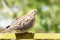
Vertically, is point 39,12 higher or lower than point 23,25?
higher

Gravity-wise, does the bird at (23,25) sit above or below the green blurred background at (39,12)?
below

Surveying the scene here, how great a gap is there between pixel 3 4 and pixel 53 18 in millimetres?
460

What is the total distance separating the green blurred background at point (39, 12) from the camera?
55.7 inches

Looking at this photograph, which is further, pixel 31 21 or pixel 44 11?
pixel 44 11

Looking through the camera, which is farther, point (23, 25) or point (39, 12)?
point (39, 12)

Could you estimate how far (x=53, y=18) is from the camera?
1441mm

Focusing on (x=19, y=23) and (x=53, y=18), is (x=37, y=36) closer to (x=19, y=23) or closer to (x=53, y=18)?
(x=19, y=23)

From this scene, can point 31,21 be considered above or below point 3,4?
below

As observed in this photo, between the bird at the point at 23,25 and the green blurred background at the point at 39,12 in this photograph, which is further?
the green blurred background at the point at 39,12

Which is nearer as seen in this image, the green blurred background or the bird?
the bird

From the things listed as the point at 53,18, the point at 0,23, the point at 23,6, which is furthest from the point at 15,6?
the point at 53,18

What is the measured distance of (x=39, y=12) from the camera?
1.43 metres

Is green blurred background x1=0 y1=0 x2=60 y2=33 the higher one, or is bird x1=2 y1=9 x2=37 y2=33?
green blurred background x1=0 y1=0 x2=60 y2=33

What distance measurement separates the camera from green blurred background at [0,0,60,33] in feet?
4.64
